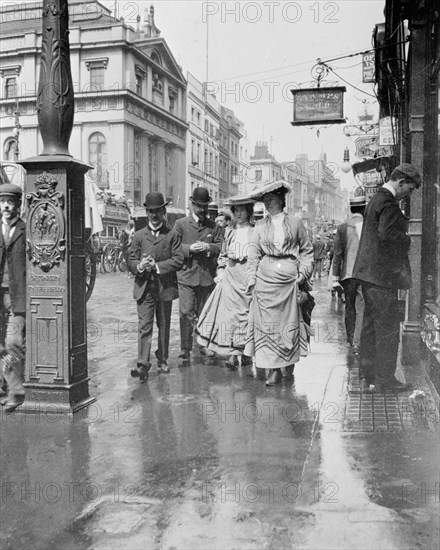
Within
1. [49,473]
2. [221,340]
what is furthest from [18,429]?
[221,340]

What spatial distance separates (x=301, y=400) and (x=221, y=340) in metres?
1.73

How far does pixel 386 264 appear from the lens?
5.41 metres

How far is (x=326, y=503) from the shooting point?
3193 millimetres

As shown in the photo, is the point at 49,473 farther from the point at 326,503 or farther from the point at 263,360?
the point at 263,360

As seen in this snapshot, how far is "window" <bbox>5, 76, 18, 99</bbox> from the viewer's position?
142 ft

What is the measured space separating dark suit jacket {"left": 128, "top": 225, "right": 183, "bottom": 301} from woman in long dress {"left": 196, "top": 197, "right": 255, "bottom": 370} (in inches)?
24.5

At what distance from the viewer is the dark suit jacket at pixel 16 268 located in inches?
202

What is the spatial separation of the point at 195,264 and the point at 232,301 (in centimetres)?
69

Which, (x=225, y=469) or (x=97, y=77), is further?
(x=97, y=77)

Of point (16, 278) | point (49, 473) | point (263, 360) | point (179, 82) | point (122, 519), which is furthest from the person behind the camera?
point (179, 82)

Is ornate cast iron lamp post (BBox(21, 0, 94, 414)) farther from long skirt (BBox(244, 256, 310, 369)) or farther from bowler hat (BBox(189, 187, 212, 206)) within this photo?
bowler hat (BBox(189, 187, 212, 206))

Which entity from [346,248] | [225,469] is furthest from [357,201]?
[225,469]

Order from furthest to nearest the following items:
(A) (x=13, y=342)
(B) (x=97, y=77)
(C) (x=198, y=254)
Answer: (B) (x=97, y=77), (C) (x=198, y=254), (A) (x=13, y=342)

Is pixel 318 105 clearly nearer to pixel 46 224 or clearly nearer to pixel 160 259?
pixel 160 259
